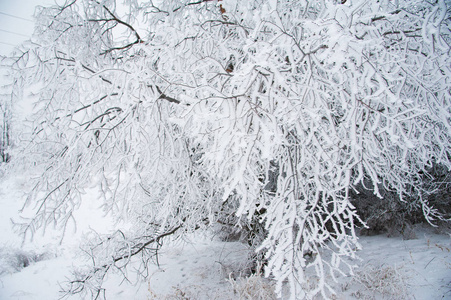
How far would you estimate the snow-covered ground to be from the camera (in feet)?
8.91

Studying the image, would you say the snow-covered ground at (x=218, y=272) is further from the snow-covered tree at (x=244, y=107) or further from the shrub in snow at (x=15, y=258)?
the snow-covered tree at (x=244, y=107)

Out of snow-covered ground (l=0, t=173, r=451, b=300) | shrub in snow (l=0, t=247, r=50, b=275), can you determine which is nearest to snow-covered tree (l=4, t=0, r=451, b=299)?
snow-covered ground (l=0, t=173, r=451, b=300)

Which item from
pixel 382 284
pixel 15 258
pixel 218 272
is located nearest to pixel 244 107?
pixel 382 284

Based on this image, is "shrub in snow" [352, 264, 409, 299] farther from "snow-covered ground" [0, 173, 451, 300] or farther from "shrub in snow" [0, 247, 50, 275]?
"shrub in snow" [0, 247, 50, 275]

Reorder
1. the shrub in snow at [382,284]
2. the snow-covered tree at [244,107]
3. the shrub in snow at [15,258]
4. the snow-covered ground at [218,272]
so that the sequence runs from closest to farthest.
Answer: the snow-covered tree at [244,107] < the shrub in snow at [382,284] < the snow-covered ground at [218,272] < the shrub in snow at [15,258]

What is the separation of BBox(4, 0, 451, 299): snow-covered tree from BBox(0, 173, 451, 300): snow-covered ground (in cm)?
74

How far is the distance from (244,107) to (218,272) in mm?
3254

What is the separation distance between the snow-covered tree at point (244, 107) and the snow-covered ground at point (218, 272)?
0.74 meters

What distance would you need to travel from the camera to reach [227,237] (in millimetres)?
4742

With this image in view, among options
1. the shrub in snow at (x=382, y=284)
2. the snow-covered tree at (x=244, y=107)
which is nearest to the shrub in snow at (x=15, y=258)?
the snow-covered tree at (x=244, y=107)

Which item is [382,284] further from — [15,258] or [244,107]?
[15,258]

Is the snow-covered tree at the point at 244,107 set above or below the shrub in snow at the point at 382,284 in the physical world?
above

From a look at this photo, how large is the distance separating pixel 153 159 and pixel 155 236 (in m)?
1.63

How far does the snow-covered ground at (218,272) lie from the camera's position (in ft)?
8.91
